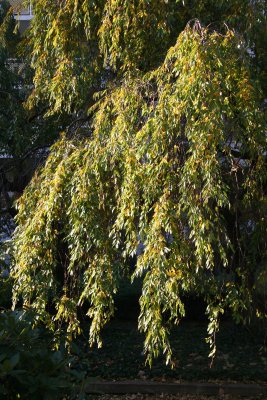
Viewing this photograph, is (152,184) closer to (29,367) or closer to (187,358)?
(29,367)

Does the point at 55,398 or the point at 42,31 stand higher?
the point at 42,31

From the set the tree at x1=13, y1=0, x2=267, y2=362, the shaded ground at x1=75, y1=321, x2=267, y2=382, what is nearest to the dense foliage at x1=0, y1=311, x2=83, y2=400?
the tree at x1=13, y1=0, x2=267, y2=362

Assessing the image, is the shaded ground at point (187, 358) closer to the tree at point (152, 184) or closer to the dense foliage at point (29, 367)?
the tree at point (152, 184)

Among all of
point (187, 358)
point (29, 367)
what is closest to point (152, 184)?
point (29, 367)

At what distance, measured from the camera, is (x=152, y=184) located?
5891 mm

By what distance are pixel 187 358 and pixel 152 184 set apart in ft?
19.5

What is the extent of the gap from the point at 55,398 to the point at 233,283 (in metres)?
3.57

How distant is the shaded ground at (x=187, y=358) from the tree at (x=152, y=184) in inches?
138

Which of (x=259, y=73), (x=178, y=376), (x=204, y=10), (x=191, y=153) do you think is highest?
(x=204, y=10)

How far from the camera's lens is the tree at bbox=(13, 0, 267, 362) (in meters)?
5.81

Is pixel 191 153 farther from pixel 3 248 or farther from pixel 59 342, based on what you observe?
pixel 59 342

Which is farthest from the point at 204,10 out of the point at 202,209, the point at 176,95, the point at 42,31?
the point at 202,209

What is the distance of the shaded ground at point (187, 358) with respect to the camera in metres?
10.5

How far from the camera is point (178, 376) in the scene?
1052cm
